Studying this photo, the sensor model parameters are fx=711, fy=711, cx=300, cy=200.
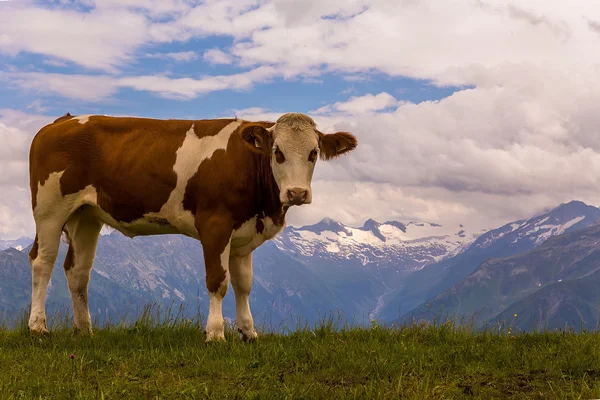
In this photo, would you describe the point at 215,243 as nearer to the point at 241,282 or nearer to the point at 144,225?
the point at 241,282

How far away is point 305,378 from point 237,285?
169 inches

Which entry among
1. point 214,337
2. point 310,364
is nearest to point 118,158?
point 214,337

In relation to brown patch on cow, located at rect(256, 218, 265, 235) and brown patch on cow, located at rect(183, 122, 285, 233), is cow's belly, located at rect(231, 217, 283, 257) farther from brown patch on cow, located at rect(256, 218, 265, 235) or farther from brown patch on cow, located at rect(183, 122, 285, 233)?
brown patch on cow, located at rect(183, 122, 285, 233)

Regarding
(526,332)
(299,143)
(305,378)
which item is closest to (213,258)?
(299,143)

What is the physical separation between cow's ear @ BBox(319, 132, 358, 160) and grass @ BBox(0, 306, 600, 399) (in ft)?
10.6

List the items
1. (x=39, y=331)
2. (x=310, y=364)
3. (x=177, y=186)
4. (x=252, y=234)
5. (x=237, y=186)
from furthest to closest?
(x=39, y=331) → (x=252, y=234) → (x=177, y=186) → (x=237, y=186) → (x=310, y=364)

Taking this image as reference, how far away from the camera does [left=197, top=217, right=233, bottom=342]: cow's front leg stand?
12.4m

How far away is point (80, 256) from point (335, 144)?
5684mm

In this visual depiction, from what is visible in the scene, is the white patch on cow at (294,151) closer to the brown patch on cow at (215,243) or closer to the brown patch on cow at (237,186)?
the brown patch on cow at (237,186)

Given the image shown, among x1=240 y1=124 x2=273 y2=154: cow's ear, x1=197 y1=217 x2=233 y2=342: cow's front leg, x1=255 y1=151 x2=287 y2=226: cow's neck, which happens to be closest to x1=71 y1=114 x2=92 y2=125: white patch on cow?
x1=240 y1=124 x2=273 y2=154: cow's ear

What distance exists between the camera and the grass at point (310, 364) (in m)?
8.73

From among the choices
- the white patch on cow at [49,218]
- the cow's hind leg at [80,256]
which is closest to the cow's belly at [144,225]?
the white patch on cow at [49,218]

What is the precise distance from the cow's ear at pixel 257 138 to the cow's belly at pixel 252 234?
129 centimetres

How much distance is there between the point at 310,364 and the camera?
33.1 feet
